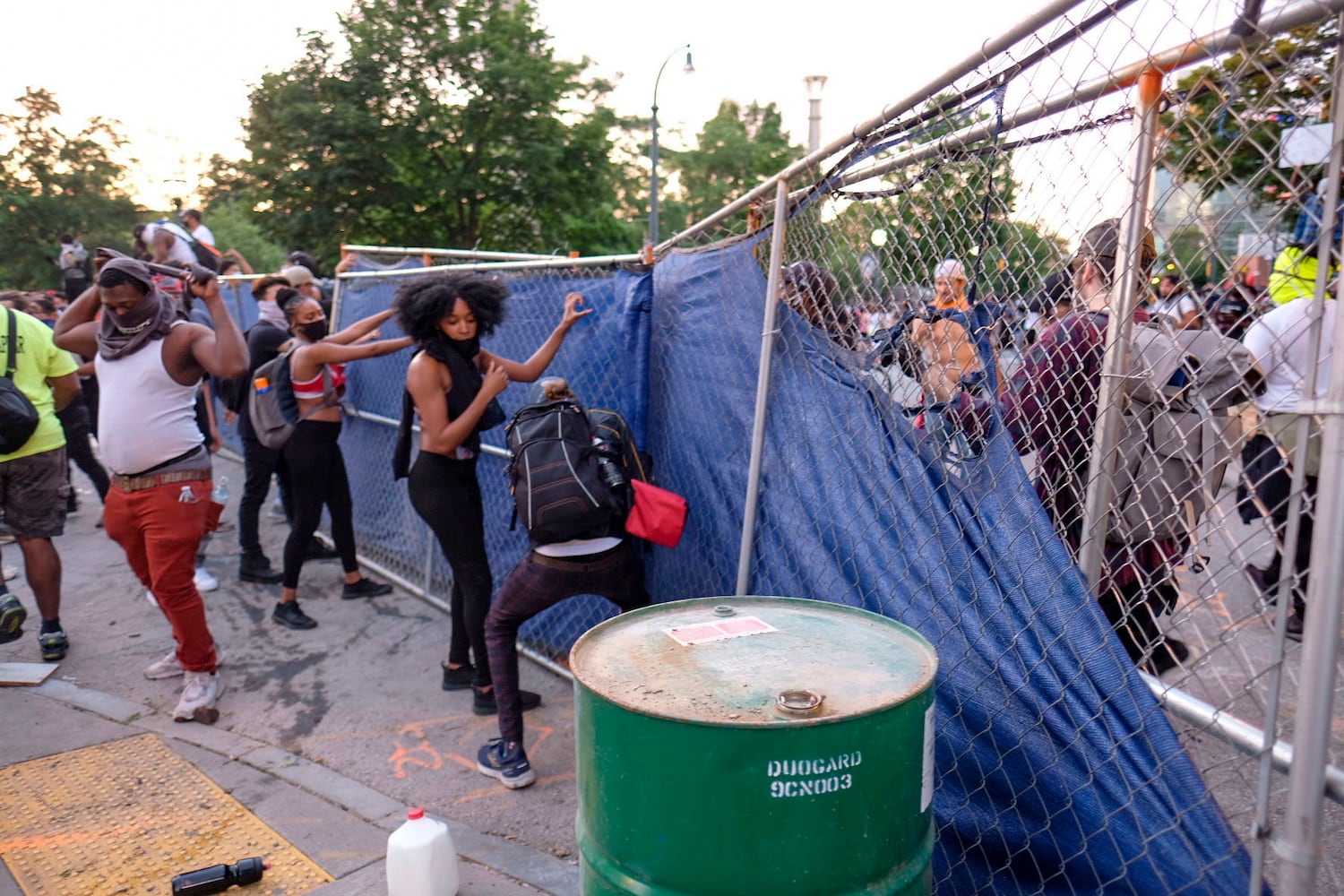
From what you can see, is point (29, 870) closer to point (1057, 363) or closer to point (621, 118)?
point (1057, 363)

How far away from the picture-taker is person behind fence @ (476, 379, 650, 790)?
3355mm

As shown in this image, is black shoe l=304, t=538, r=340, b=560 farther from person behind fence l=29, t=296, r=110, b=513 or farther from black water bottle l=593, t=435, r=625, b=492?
black water bottle l=593, t=435, r=625, b=492

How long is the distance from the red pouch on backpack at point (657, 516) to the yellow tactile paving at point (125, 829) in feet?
5.06

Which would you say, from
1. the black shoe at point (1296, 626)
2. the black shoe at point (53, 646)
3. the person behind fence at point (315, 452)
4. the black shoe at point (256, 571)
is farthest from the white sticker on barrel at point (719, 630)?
the black shoe at point (256, 571)

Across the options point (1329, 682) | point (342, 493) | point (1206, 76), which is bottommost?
point (342, 493)

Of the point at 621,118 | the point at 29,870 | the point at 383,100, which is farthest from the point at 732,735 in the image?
the point at 621,118

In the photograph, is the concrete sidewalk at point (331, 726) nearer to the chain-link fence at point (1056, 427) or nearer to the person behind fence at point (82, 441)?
the chain-link fence at point (1056, 427)

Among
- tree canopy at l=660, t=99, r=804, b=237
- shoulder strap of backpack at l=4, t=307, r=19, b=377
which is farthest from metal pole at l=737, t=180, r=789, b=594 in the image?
tree canopy at l=660, t=99, r=804, b=237

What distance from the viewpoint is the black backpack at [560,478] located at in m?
3.26

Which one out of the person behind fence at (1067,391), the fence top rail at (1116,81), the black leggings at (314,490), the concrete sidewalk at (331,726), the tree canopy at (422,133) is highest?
the tree canopy at (422,133)

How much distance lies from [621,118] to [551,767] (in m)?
18.7

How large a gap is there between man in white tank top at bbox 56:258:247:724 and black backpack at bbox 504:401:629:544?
1.59m

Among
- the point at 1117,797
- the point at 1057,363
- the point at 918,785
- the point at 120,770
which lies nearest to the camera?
the point at 918,785

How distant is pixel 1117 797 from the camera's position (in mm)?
1963
